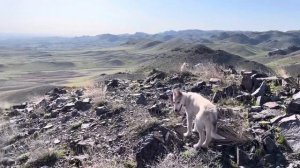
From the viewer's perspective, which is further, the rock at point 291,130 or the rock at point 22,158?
the rock at point 22,158

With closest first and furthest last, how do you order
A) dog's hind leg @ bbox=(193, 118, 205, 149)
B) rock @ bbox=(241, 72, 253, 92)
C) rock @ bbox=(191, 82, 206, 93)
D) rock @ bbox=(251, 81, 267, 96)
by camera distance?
dog's hind leg @ bbox=(193, 118, 205, 149) → rock @ bbox=(251, 81, 267, 96) → rock @ bbox=(241, 72, 253, 92) → rock @ bbox=(191, 82, 206, 93)

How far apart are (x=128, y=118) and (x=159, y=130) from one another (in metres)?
1.60

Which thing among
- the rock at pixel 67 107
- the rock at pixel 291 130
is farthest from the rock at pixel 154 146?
the rock at pixel 67 107

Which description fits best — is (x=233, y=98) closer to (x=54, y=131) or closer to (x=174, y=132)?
(x=174, y=132)

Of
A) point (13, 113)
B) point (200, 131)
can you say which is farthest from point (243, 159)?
point (13, 113)

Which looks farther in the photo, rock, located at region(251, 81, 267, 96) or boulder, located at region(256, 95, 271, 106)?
rock, located at region(251, 81, 267, 96)

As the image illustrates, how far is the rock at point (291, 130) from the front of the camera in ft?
26.0

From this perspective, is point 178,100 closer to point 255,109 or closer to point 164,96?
point 255,109

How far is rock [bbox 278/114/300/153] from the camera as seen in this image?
7.93m

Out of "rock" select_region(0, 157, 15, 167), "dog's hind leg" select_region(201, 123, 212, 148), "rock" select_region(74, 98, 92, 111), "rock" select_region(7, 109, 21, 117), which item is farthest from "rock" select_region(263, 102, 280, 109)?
"rock" select_region(7, 109, 21, 117)

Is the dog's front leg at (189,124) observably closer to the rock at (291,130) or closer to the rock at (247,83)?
the rock at (291,130)

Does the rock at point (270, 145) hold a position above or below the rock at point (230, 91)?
below

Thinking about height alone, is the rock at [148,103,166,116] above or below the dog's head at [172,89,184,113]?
below

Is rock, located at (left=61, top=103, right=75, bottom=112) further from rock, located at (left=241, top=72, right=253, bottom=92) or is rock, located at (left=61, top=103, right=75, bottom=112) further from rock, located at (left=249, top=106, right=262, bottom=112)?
rock, located at (left=249, top=106, right=262, bottom=112)
